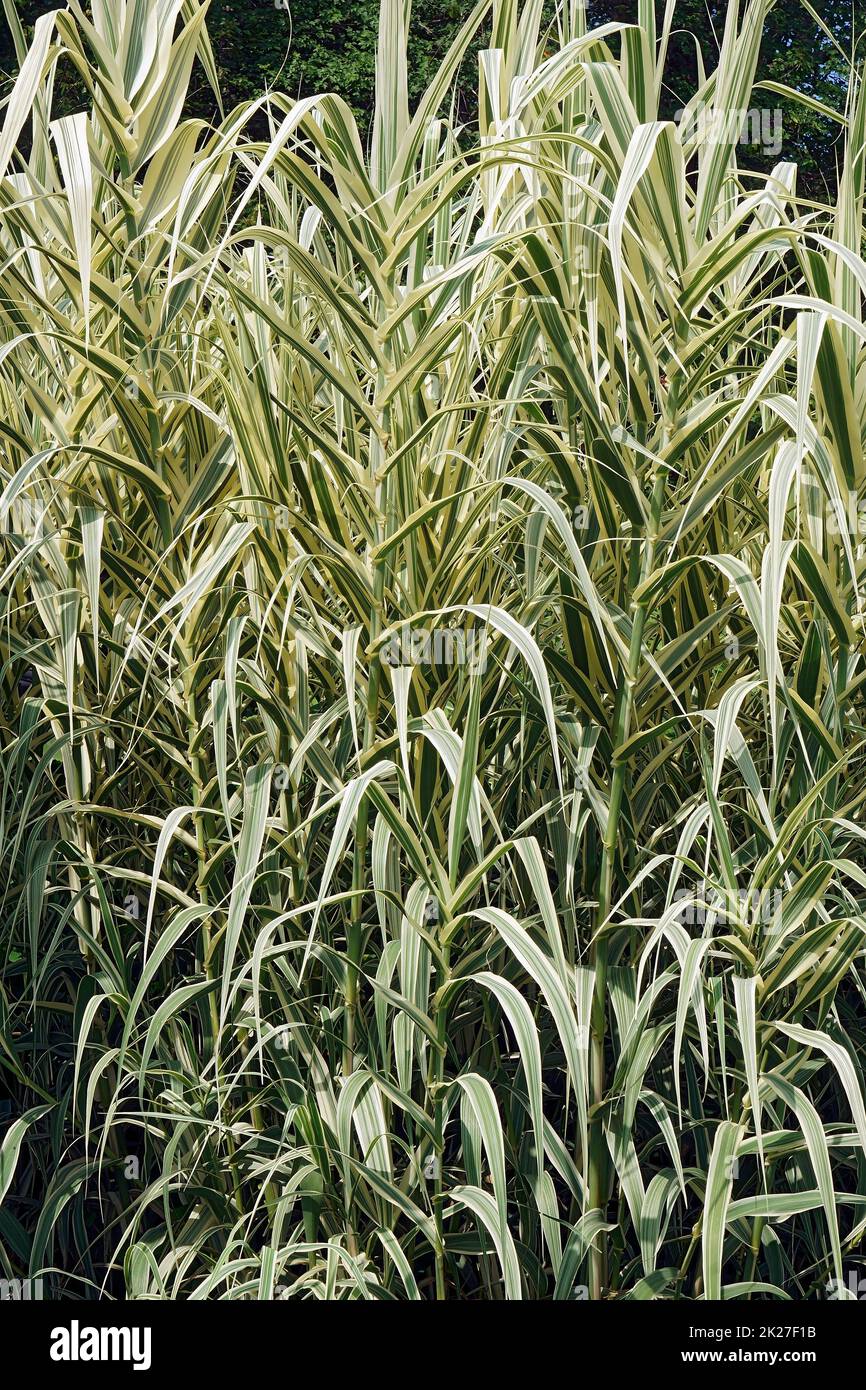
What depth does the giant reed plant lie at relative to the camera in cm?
78

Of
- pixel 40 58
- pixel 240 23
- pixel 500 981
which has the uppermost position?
pixel 240 23

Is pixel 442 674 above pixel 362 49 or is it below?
below

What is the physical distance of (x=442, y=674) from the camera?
0.89 metres

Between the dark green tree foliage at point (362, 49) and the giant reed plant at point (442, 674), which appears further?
the dark green tree foliage at point (362, 49)

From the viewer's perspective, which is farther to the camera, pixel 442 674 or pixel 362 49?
pixel 362 49

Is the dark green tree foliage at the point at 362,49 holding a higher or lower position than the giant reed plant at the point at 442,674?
higher

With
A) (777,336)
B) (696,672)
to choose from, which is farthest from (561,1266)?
(777,336)

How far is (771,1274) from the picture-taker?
0.87 m

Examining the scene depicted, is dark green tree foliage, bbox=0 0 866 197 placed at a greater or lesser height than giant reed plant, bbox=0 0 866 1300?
greater

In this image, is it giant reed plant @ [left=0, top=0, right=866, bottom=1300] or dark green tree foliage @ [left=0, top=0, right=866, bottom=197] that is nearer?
giant reed plant @ [left=0, top=0, right=866, bottom=1300]

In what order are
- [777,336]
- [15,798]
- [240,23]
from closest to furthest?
[15,798]
[777,336]
[240,23]

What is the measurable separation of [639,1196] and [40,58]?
36.3 inches

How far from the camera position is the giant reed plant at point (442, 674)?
78cm
